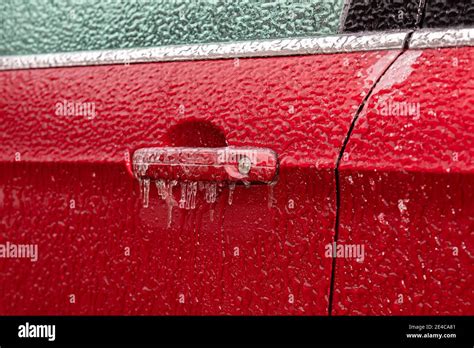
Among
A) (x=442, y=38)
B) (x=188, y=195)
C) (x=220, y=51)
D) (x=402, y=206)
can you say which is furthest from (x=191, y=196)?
(x=442, y=38)

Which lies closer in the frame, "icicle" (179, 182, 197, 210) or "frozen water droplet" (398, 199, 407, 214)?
"frozen water droplet" (398, 199, 407, 214)

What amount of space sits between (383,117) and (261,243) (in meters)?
0.33

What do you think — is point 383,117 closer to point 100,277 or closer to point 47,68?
point 100,277

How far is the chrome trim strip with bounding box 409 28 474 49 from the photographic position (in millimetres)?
1080

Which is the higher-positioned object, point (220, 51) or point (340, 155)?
point (220, 51)

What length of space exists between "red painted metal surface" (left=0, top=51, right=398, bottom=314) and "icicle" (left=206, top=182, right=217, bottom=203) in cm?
1

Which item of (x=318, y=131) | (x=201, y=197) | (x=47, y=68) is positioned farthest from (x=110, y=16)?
(x=318, y=131)

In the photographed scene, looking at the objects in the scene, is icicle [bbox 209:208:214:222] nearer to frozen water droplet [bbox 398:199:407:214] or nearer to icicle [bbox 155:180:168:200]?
icicle [bbox 155:180:168:200]

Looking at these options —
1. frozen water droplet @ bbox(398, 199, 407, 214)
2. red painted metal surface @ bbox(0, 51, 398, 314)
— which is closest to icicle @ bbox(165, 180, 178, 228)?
red painted metal surface @ bbox(0, 51, 398, 314)

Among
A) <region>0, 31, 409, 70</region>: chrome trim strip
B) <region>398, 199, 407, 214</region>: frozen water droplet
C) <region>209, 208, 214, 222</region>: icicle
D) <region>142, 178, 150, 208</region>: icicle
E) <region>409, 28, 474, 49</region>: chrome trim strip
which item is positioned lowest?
<region>209, 208, 214, 222</region>: icicle

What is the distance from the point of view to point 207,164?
1176 millimetres

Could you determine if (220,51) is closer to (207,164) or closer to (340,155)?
(207,164)

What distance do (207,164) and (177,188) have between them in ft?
0.35

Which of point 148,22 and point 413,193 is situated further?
point 148,22
